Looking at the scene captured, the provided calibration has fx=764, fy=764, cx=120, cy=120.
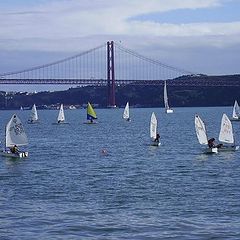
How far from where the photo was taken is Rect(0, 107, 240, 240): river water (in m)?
19.9

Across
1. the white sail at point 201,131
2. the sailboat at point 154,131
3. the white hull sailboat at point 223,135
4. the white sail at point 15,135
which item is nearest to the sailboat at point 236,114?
the sailboat at point 154,131

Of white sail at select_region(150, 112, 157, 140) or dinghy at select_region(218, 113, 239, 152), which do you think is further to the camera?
white sail at select_region(150, 112, 157, 140)

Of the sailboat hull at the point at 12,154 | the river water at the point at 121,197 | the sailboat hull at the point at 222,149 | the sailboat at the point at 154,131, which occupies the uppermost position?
the sailboat at the point at 154,131

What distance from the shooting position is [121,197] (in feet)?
83.4

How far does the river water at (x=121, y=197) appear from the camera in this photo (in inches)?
784

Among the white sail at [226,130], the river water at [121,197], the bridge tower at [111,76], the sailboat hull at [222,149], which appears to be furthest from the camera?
the bridge tower at [111,76]

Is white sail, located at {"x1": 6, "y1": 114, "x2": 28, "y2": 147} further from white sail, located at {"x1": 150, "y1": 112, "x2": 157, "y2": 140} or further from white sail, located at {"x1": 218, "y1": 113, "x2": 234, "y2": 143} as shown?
white sail, located at {"x1": 150, "y1": 112, "x2": 157, "y2": 140}

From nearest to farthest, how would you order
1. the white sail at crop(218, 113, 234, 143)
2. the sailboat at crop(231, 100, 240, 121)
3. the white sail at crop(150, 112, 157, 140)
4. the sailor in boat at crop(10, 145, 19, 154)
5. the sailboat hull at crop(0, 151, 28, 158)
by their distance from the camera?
1. the sailboat hull at crop(0, 151, 28, 158)
2. the sailor in boat at crop(10, 145, 19, 154)
3. the white sail at crop(218, 113, 234, 143)
4. the white sail at crop(150, 112, 157, 140)
5. the sailboat at crop(231, 100, 240, 121)

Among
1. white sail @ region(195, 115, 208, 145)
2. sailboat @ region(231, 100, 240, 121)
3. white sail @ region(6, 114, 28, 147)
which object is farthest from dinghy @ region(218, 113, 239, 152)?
sailboat @ region(231, 100, 240, 121)

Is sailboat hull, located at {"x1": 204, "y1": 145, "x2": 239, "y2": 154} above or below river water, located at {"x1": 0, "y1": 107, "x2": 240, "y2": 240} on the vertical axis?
above

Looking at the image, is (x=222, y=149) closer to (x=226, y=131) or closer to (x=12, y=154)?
(x=226, y=131)

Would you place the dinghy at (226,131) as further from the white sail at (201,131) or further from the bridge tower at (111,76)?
the bridge tower at (111,76)

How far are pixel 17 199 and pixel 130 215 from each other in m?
5.12

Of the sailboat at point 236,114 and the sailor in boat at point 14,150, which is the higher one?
the sailboat at point 236,114
